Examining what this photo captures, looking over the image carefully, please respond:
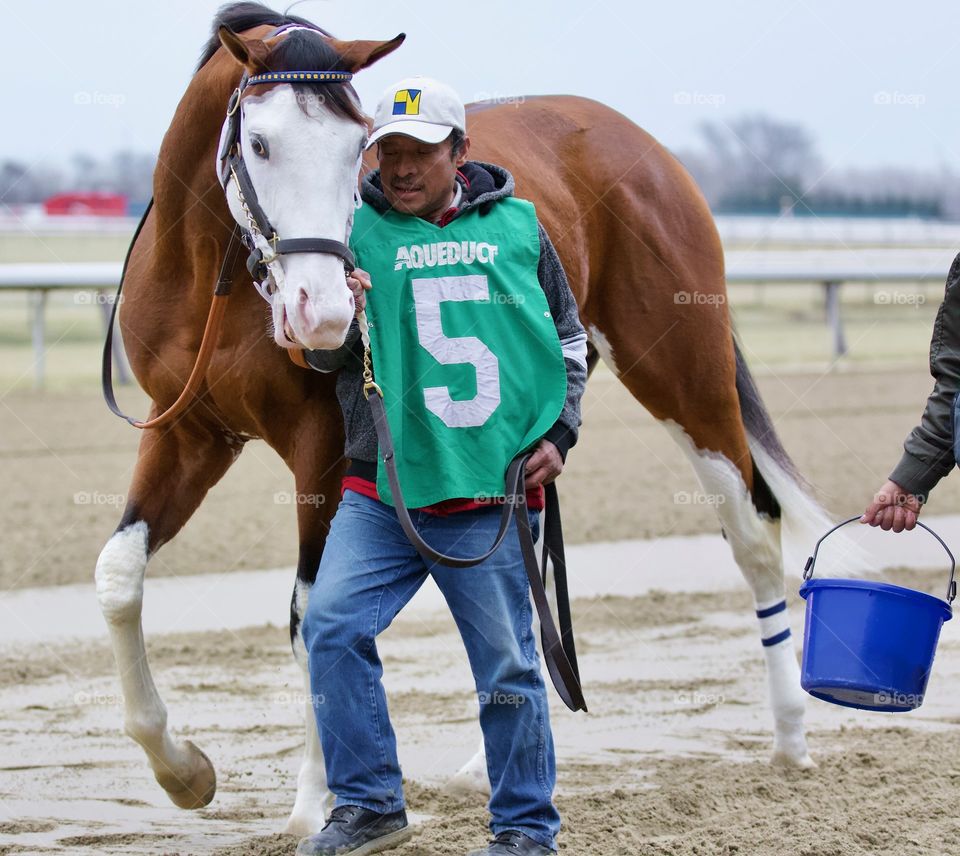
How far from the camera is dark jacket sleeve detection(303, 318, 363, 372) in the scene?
3.32 metres

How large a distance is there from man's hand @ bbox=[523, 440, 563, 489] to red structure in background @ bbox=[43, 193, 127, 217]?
128 feet

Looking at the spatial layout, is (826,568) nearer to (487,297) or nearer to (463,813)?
(463,813)

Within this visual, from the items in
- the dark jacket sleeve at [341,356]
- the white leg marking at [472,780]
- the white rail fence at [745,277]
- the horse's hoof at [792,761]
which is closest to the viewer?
the dark jacket sleeve at [341,356]

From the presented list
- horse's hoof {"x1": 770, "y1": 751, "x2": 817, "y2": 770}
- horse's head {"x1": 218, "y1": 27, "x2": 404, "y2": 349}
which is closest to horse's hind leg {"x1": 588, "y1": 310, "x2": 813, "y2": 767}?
horse's hoof {"x1": 770, "y1": 751, "x2": 817, "y2": 770}

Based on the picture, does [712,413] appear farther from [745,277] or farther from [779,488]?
[745,277]

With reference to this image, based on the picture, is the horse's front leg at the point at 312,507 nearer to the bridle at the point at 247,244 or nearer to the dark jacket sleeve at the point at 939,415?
the bridle at the point at 247,244

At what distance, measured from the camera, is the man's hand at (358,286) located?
3.21 metres

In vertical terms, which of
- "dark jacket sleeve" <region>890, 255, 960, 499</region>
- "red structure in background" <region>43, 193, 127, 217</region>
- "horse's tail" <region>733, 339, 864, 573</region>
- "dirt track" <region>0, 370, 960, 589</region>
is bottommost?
"red structure in background" <region>43, 193, 127, 217</region>

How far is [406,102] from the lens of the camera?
10.6ft

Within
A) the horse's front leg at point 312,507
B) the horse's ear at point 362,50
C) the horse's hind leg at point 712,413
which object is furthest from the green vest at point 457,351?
the horse's hind leg at point 712,413

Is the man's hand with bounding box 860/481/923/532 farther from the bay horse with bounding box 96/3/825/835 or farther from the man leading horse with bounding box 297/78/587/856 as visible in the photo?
the bay horse with bounding box 96/3/825/835

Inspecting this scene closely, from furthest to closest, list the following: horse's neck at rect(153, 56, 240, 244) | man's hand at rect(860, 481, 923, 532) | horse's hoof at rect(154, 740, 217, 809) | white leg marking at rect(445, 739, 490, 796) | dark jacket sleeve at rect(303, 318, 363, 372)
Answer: white leg marking at rect(445, 739, 490, 796) < horse's hoof at rect(154, 740, 217, 809) < horse's neck at rect(153, 56, 240, 244) < man's hand at rect(860, 481, 923, 532) < dark jacket sleeve at rect(303, 318, 363, 372)

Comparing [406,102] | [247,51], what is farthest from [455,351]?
[247,51]

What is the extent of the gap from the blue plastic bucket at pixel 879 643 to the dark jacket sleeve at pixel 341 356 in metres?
1.35
